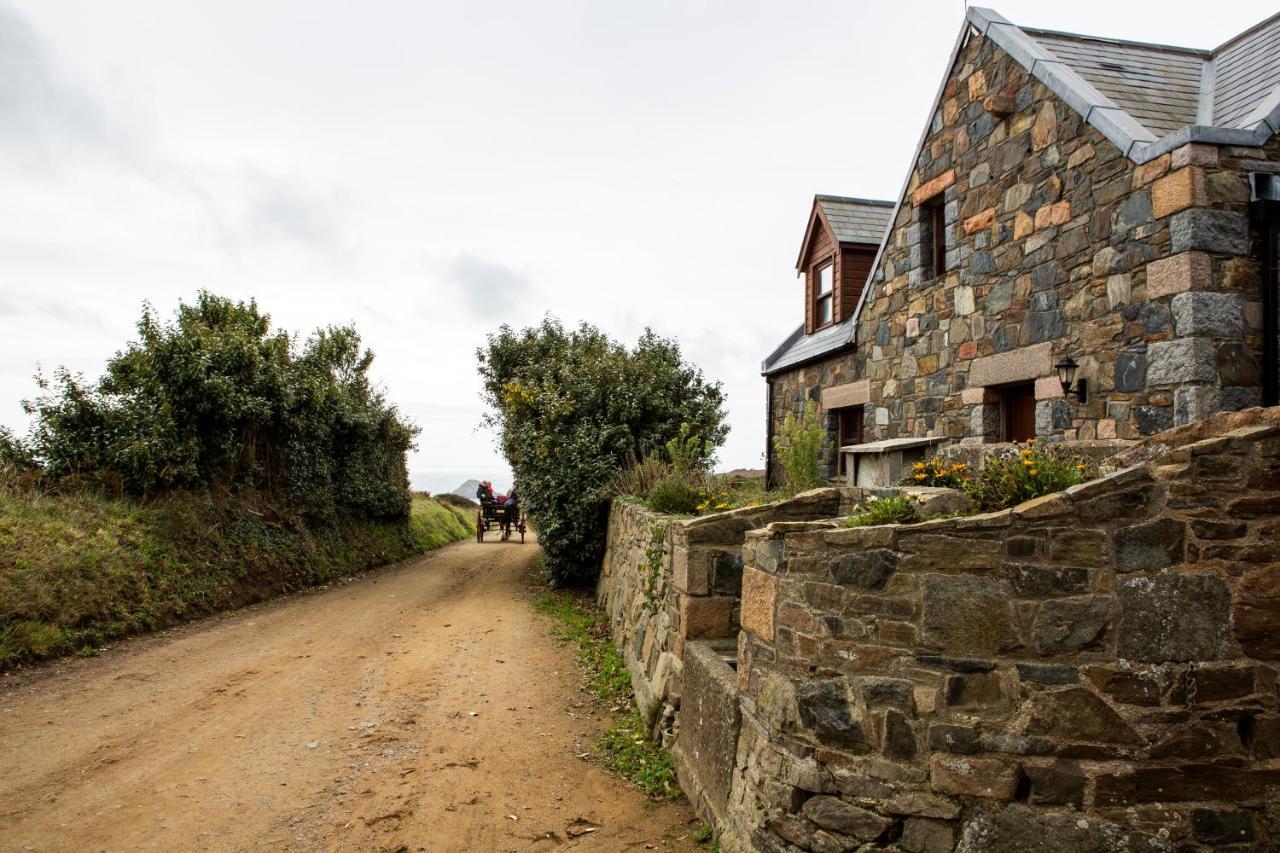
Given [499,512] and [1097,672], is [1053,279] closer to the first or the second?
[1097,672]

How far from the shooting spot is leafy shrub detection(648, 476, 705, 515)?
783 centimetres

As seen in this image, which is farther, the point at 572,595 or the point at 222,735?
the point at 572,595

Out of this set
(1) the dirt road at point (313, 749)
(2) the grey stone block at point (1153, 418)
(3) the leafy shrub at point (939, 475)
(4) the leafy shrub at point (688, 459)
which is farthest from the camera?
(4) the leafy shrub at point (688, 459)

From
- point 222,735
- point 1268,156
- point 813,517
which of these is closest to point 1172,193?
point 1268,156

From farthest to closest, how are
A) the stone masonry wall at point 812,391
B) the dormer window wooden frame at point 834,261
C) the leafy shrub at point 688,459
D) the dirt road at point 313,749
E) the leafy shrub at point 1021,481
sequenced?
the dormer window wooden frame at point 834,261 → the stone masonry wall at point 812,391 → the leafy shrub at point 688,459 → the dirt road at point 313,749 → the leafy shrub at point 1021,481

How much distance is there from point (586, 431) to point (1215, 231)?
28.9ft

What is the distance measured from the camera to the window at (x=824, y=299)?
12680 mm

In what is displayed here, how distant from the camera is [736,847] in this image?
3967 millimetres

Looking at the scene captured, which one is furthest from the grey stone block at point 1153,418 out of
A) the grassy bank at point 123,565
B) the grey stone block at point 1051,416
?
the grassy bank at point 123,565

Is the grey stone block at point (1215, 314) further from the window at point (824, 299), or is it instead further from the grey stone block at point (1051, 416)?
the window at point (824, 299)

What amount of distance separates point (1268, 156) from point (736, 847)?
246 inches

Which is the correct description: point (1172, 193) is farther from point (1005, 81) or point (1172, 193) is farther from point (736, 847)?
point (736, 847)

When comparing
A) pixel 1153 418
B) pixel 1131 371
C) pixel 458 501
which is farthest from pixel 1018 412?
pixel 458 501

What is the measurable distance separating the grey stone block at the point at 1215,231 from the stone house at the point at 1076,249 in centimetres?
1
